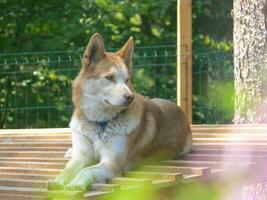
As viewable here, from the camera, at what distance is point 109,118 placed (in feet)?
14.5

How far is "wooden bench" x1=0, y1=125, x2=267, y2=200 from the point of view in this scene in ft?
11.7

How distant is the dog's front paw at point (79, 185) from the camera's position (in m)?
3.55

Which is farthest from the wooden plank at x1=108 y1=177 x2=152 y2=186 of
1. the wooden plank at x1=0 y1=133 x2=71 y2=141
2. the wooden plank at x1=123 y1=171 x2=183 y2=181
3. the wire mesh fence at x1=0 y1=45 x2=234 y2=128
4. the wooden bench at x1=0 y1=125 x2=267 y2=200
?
the wire mesh fence at x1=0 y1=45 x2=234 y2=128

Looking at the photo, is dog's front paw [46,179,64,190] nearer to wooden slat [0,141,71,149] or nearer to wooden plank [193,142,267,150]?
wooden plank [193,142,267,150]

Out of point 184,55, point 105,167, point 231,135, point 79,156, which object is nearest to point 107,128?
point 79,156

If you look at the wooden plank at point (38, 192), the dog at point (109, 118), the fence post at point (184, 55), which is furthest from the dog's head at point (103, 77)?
the fence post at point (184, 55)

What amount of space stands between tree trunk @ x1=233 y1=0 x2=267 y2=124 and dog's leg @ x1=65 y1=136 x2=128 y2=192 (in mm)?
1462

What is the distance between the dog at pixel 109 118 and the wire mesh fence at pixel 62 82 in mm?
4536

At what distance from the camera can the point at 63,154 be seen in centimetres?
481

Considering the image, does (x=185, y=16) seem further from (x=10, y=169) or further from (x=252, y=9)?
(x=10, y=169)

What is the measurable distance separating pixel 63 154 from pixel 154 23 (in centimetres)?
827

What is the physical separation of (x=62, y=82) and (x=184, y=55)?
3340mm

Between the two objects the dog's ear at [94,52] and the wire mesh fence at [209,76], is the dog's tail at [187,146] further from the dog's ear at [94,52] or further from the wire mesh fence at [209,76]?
the wire mesh fence at [209,76]

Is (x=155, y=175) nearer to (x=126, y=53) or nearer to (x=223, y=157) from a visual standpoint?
(x=223, y=157)
